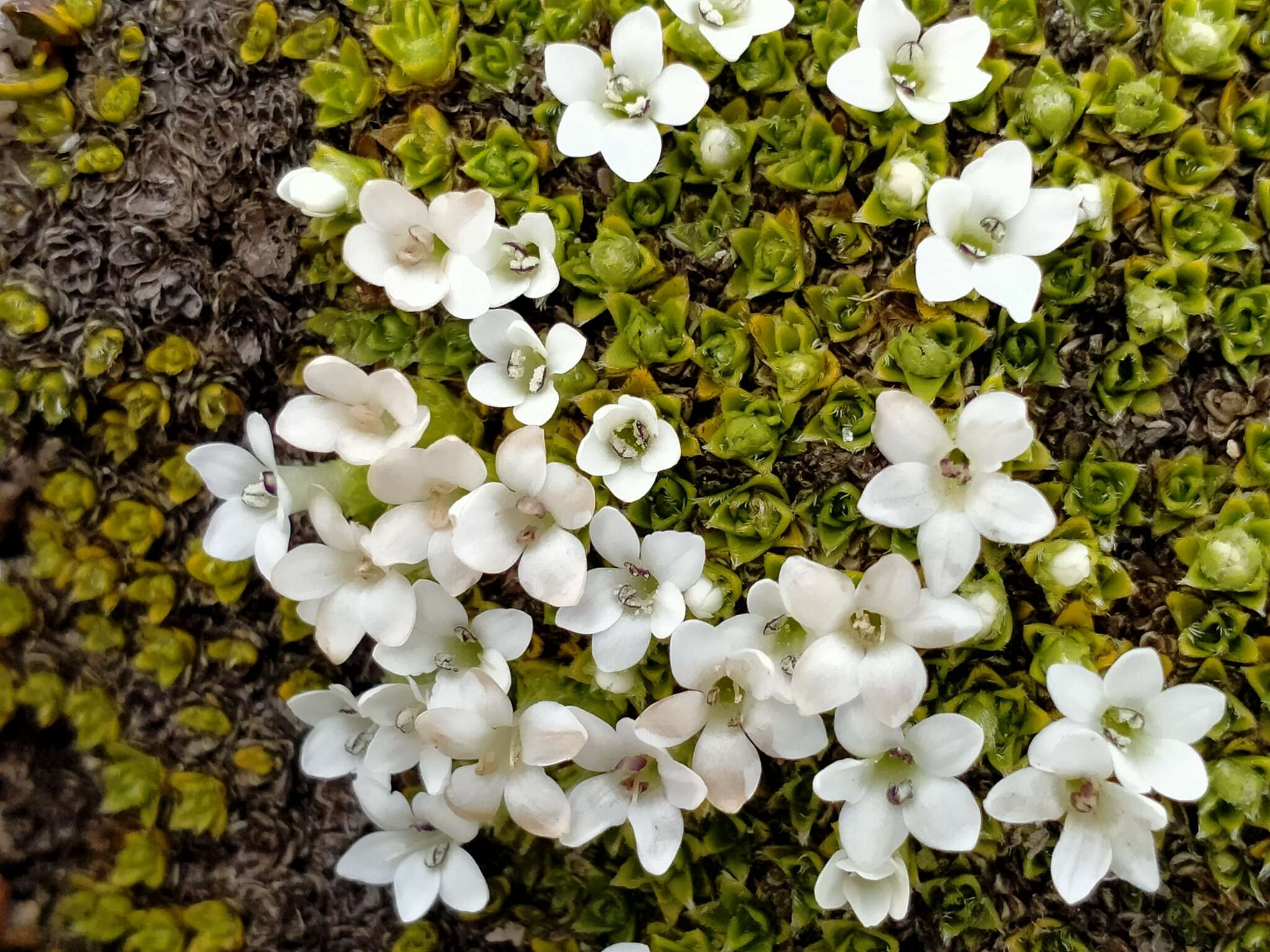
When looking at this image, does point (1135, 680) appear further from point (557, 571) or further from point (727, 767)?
point (557, 571)

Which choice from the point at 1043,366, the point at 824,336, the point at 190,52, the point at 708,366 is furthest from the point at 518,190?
the point at 1043,366

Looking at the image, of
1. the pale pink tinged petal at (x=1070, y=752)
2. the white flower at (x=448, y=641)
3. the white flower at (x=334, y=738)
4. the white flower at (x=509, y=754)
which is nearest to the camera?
the pale pink tinged petal at (x=1070, y=752)

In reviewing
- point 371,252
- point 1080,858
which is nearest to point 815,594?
point 1080,858

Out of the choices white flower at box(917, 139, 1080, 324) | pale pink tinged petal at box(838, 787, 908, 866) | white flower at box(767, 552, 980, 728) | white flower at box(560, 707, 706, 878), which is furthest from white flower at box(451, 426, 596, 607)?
white flower at box(917, 139, 1080, 324)

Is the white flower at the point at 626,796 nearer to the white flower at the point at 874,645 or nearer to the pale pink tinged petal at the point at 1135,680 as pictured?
the white flower at the point at 874,645

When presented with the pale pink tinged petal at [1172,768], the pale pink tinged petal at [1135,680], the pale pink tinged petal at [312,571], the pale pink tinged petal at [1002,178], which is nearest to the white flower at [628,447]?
the pale pink tinged petal at [312,571]
